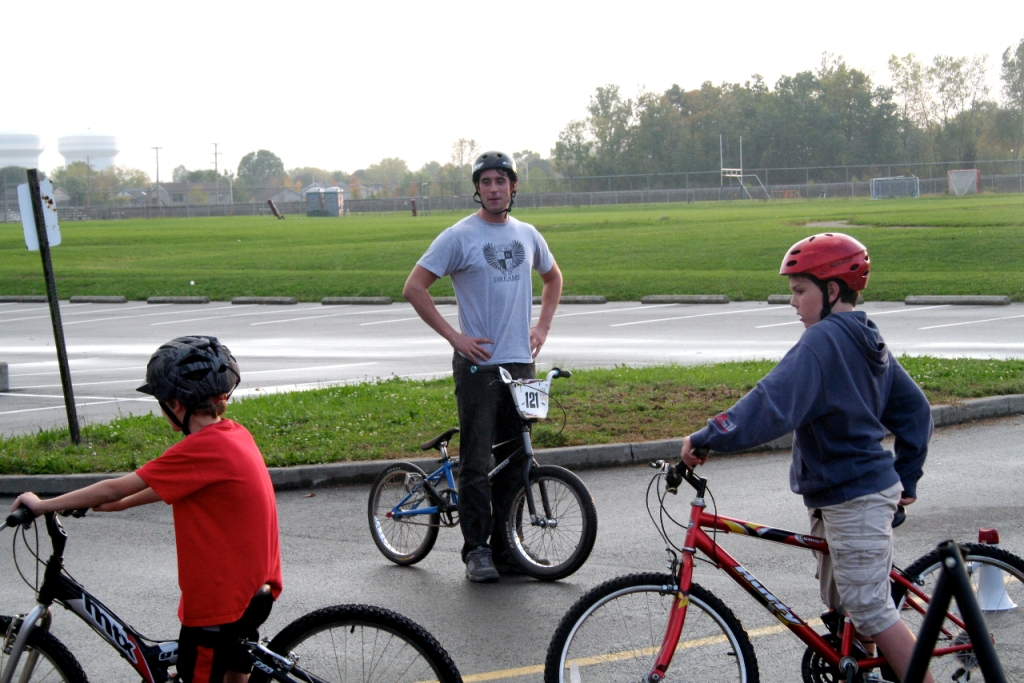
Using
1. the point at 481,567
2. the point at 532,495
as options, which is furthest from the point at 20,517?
the point at 532,495

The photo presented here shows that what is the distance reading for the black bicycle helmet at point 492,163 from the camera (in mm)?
5770

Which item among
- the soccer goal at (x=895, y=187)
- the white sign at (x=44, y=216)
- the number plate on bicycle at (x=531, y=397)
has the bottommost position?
the number plate on bicycle at (x=531, y=397)

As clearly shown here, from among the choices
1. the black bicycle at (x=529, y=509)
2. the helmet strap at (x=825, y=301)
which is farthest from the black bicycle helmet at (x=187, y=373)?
the black bicycle at (x=529, y=509)

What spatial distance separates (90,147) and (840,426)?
201805 millimetres

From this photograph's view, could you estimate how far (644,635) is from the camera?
3.62 metres

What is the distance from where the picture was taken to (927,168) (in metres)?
83.1

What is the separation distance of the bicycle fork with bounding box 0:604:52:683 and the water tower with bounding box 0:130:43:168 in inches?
6869

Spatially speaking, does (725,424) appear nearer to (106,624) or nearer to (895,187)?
(106,624)

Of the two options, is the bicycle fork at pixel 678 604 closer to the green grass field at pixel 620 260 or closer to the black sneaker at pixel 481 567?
the black sneaker at pixel 481 567

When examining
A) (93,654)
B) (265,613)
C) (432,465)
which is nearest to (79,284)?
(432,465)

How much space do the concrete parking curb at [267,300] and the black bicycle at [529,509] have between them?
1962 cm

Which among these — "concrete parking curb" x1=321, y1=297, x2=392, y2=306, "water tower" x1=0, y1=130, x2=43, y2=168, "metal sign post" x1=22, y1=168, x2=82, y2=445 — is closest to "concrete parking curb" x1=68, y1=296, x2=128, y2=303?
"concrete parking curb" x1=321, y1=297, x2=392, y2=306

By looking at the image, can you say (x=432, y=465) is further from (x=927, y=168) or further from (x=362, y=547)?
(x=927, y=168)

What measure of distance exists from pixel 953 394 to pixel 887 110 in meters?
100
